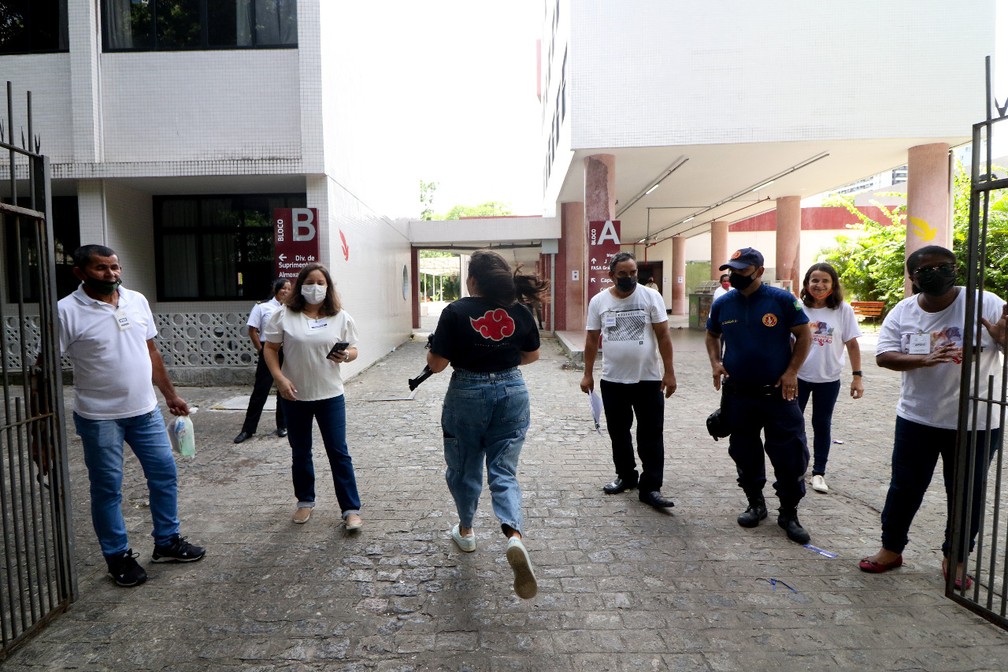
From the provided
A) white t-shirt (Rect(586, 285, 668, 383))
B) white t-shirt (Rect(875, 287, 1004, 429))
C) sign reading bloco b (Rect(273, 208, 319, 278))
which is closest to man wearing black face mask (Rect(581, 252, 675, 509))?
white t-shirt (Rect(586, 285, 668, 383))

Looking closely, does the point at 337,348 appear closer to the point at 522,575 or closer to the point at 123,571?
the point at 123,571

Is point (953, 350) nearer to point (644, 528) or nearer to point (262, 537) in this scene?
point (644, 528)

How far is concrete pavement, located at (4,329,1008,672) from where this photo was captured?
257 centimetres

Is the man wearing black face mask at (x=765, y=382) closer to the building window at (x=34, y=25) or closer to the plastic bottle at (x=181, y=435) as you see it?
the plastic bottle at (x=181, y=435)

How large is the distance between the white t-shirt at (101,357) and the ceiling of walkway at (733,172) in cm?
1028

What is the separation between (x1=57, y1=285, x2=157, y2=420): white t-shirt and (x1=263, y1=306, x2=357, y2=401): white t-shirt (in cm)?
83

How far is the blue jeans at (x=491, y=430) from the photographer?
3.18m

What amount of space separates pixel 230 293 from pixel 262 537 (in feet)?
27.9

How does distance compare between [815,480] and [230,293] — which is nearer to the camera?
[815,480]

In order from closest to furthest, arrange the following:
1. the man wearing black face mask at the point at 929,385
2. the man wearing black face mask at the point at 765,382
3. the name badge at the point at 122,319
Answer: the man wearing black face mask at the point at 929,385 → the name badge at the point at 122,319 → the man wearing black face mask at the point at 765,382

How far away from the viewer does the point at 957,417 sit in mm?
3039

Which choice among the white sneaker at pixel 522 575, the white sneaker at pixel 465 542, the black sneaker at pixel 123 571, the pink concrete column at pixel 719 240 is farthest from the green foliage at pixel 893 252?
the black sneaker at pixel 123 571

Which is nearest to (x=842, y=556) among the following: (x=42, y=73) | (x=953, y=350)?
(x=953, y=350)

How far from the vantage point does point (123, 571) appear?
3174mm
